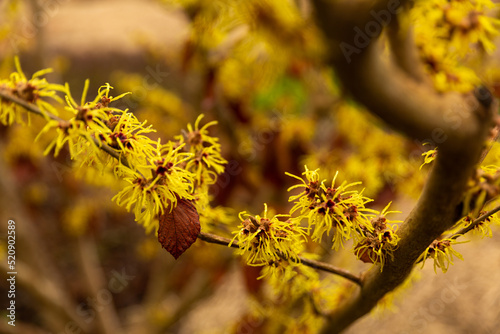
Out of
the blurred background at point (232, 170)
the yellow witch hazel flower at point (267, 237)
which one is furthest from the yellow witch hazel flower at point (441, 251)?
the blurred background at point (232, 170)

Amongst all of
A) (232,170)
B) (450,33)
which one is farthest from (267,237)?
(232,170)

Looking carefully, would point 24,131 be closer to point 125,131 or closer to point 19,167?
point 19,167

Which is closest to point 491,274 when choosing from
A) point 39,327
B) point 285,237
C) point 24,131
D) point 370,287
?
point 370,287

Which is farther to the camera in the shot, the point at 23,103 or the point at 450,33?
the point at 450,33

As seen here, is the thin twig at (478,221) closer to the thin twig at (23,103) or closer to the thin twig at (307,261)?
the thin twig at (307,261)

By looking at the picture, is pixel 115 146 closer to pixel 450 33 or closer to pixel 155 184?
pixel 155 184
